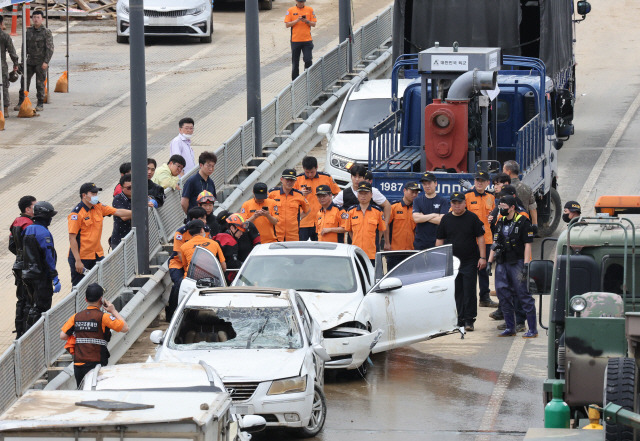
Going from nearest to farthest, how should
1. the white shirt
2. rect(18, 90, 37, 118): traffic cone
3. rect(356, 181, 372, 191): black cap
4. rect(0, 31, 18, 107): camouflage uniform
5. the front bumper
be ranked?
the front bumper → rect(356, 181, 372, 191): black cap → the white shirt → rect(0, 31, 18, 107): camouflage uniform → rect(18, 90, 37, 118): traffic cone

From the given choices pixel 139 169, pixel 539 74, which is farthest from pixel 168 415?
pixel 539 74

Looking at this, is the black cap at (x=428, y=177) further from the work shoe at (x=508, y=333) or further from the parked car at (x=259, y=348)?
the parked car at (x=259, y=348)

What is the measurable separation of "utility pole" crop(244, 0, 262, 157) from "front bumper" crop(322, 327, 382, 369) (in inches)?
349

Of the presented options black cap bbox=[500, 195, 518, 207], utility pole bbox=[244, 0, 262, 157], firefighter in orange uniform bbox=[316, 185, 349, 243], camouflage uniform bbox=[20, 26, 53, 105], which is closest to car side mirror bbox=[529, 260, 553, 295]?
black cap bbox=[500, 195, 518, 207]

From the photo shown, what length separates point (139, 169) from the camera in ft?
53.0

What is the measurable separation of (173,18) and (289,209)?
1586cm

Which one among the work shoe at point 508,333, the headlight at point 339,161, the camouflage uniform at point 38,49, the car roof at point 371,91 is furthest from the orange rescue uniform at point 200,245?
the camouflage uniform at point 38,49

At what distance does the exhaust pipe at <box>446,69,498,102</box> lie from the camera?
59.7 feet

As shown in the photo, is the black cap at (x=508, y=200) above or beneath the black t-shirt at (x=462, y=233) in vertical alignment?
above

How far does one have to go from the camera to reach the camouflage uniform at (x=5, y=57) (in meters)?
25.5

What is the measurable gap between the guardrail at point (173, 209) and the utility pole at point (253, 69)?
0.51 feet

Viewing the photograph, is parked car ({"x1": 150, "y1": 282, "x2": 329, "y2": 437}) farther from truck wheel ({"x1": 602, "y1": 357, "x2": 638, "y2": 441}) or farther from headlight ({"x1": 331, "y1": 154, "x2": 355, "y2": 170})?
headlight ({"x1": 331, "y1": 154, "x2": 355, "y2": 170})

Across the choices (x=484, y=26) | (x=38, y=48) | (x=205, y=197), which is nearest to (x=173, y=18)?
(x=38, y=48)

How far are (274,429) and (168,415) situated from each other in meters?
3.94
